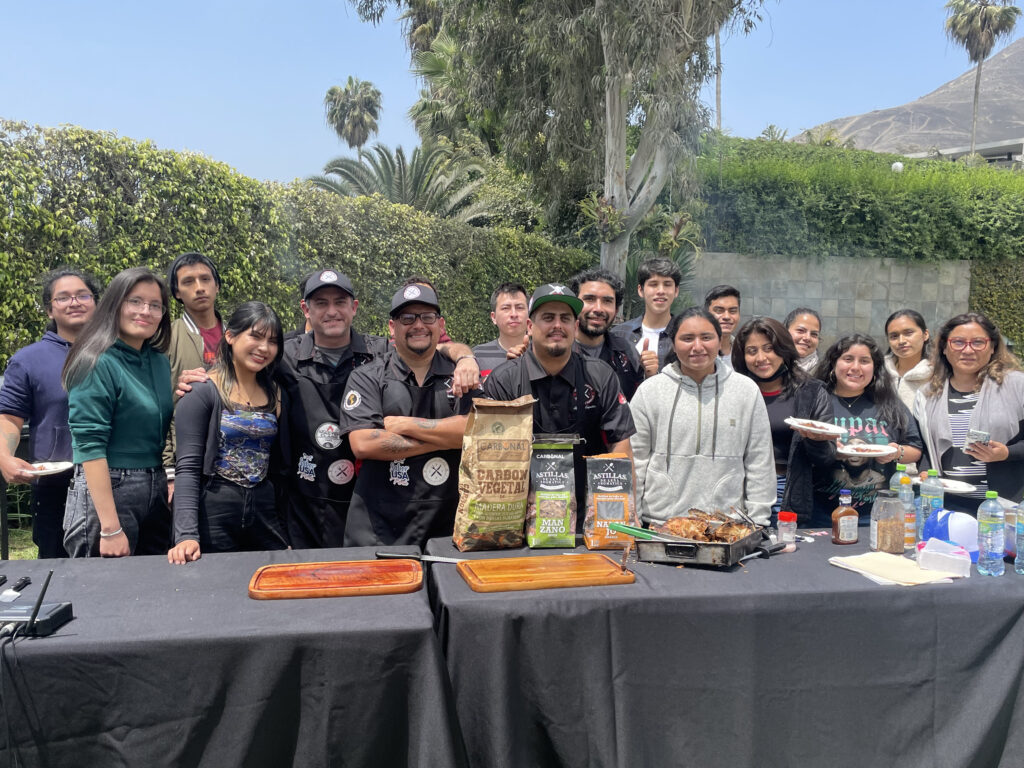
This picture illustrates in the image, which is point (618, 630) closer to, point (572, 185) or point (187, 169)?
point (187, 169)

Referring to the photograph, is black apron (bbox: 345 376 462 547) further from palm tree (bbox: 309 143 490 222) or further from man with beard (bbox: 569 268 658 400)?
palm tree (bbox: 309 143 490 222)

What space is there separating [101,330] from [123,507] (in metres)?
0.69

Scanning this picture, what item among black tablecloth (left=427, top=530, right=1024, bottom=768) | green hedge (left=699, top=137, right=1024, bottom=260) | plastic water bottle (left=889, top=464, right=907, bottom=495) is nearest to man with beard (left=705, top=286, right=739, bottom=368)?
plastic water bottle (left=889, top=464, right=907, bottom=495)

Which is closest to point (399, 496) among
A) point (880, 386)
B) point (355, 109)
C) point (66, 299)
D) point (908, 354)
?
point (66, 299)

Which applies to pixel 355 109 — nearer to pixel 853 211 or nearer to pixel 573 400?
pixel 853 211

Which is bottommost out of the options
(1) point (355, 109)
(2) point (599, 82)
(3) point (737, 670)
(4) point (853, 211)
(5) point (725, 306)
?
(3) point (737, 670)

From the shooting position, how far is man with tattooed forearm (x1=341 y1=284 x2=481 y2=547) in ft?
9.75

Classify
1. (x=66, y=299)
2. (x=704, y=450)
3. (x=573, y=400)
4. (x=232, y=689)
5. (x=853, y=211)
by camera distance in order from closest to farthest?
(x=232, y=689)
(x=573, y=400)
(x=704, y=450)
(x=66, y=299)
(x=853, y=211)

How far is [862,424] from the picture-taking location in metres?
3.63

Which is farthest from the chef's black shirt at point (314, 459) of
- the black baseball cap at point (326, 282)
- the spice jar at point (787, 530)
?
the spice jar at point (787, 530)

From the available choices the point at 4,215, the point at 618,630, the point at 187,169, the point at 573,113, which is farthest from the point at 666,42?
the point at 618,630

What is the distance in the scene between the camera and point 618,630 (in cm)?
228

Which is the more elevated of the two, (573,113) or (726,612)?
(573,113)

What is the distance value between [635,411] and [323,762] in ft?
6.02
